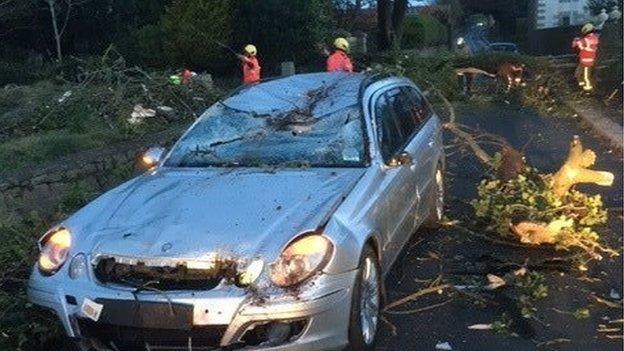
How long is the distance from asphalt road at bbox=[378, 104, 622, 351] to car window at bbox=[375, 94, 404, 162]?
3.15 feet

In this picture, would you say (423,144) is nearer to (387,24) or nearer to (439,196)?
(439,196)

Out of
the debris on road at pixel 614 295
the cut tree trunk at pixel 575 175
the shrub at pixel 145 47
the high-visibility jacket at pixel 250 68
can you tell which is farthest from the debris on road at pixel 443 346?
the shrub at pixel 145 47

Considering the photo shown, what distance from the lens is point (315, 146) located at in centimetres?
553

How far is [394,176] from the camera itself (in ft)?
17.8

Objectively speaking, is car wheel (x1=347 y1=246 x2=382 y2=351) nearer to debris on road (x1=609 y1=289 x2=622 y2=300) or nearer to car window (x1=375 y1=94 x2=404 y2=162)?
car window (x1=375 y1=94 x2=404 y2=162)

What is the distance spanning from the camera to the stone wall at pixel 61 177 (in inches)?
276

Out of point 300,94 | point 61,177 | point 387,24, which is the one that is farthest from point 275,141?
point 387,24

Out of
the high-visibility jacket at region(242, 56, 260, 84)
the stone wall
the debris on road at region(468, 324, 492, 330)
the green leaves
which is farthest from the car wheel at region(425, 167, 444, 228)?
the high-visibility jacket at region(242, 56, 260, 84)

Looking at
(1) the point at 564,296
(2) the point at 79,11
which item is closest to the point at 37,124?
(1) the point at 564,296

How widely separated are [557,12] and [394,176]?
66686 mm

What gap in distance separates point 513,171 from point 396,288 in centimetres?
243

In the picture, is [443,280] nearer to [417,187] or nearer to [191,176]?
[417,187]

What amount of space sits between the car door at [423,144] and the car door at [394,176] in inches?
4.3

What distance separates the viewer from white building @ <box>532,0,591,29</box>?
6638 cm
